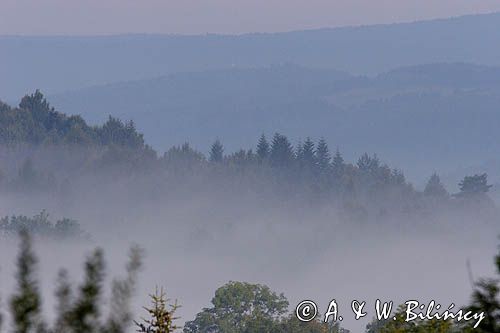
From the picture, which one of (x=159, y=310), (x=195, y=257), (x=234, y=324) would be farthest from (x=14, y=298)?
(x=195, y=257)

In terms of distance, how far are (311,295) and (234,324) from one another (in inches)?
3842

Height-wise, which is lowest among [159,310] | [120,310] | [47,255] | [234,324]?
[120,310]

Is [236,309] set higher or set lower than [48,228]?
lower

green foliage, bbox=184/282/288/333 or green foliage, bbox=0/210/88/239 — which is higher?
green foliage, bbox=0/210/88/239

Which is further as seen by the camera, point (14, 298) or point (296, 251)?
point (296, 251)

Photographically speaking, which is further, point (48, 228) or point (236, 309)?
point (48, 228)

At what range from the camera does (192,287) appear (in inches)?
6275

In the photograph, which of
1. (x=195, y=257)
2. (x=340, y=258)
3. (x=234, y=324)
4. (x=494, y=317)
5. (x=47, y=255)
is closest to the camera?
(x=494, y=317)

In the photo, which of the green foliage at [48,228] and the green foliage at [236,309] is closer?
the green foliage at [236,309]

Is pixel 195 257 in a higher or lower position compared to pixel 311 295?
higher

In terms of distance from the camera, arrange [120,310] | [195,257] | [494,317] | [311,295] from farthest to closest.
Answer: [195,257] → [311,295] → [494,317] → [120,310]

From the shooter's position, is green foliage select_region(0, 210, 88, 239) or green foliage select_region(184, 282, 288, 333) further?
green foliage select_region(0, 210, 88, 239)

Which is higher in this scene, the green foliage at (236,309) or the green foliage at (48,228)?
the green foliage at (48,228)

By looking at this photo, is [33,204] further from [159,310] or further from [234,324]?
[159,310]
